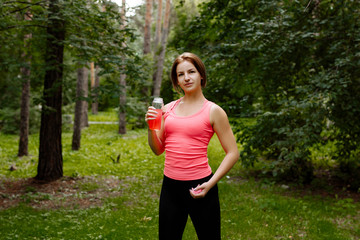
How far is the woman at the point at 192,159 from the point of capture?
2.15 metres

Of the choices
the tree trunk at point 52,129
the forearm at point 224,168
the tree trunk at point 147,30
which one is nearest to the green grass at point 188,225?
the tree trunk at point 52,129

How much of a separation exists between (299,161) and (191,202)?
582 cm

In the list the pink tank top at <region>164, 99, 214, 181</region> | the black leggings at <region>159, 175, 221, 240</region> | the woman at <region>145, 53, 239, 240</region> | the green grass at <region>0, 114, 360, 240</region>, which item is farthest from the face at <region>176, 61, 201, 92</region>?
the green grass at <region>0, 114, 360, 240</region>

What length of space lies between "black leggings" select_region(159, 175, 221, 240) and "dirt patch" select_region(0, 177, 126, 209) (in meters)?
4.19

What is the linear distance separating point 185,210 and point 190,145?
0.48 m

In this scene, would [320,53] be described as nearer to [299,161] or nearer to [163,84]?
[299,161]

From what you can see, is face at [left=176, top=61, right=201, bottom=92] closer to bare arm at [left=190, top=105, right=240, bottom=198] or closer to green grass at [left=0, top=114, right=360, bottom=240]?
bare arm at [left=190, top=105, right=240, bottom=198]

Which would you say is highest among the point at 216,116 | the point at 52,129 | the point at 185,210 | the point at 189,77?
the point at 189,77

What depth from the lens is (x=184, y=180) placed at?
7.09ft

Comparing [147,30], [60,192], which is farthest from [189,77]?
[147,30]

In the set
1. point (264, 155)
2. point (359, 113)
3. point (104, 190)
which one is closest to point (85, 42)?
point (104, 190)

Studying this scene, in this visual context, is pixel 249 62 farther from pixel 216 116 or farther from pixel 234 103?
pixel 216 116

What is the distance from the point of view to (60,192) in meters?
6.79

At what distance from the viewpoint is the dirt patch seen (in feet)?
20.0
